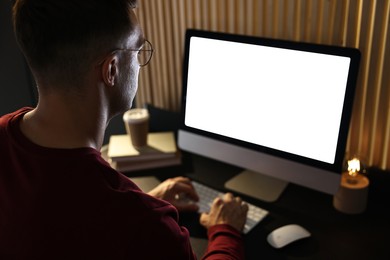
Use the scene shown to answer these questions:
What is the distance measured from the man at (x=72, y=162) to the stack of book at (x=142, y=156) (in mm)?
698

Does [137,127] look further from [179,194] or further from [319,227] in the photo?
[319,227]

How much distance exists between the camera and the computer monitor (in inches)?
48.9

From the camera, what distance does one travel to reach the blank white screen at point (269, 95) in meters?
1.25

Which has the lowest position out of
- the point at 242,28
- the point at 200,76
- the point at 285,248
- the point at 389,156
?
the point at 285,248

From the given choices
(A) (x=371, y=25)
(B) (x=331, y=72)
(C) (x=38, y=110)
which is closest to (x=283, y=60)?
(B) (x=331, y=72)

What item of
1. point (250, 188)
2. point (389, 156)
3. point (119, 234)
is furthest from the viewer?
point (250, 188)

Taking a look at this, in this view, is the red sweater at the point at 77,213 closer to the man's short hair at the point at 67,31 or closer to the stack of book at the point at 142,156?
the man's short hair at the point at 67,31

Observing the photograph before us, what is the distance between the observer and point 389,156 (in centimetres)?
139

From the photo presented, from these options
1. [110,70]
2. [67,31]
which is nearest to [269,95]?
[110,70]

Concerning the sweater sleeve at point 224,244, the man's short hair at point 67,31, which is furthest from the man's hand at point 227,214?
the man's short hair at point 67,31

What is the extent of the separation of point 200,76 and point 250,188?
1.29ft

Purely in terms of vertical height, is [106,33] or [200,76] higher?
[106,33]

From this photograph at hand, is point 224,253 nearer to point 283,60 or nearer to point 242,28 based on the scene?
point 283,60

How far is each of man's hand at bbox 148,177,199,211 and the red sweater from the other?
1.63 feet
